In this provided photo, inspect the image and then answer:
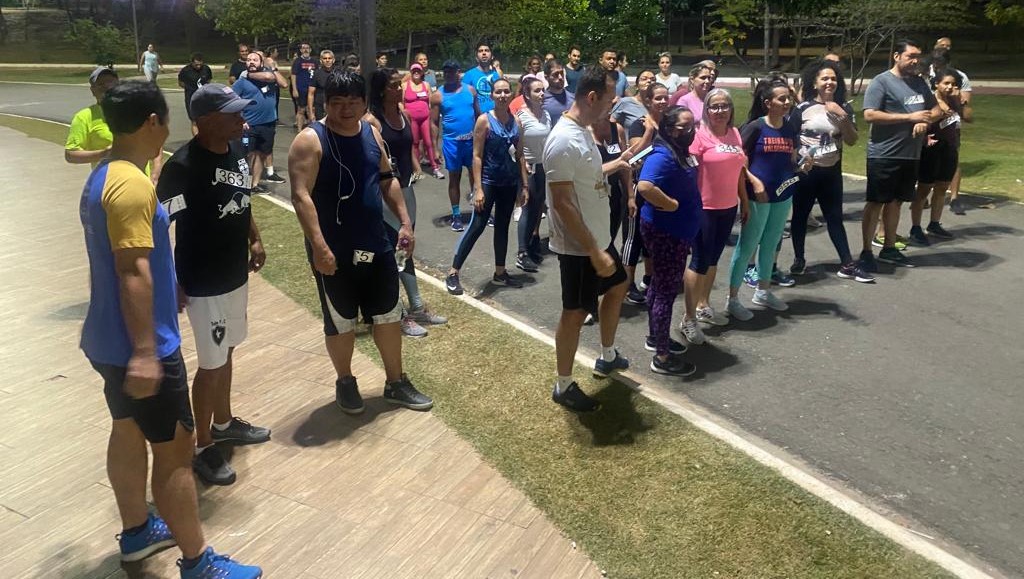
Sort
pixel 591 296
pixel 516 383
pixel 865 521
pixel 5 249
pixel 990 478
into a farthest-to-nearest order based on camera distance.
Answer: pixel 5 249
pixel 516 383
pixel 591 296
pixel 990 478
pixel 865 521

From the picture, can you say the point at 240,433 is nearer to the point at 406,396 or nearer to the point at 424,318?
the point at 406,396

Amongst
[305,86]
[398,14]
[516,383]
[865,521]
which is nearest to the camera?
[865,521]

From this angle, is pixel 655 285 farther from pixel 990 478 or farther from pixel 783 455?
pixel 990 478

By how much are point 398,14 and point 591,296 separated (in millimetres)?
24982

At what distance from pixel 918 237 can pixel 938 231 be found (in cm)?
44

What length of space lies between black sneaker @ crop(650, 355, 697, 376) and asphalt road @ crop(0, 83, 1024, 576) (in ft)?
0.18

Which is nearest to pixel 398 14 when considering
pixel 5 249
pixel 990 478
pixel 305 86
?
pixel 305 86

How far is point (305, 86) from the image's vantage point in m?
15.3

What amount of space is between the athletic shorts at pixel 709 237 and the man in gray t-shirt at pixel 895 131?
7.32ft

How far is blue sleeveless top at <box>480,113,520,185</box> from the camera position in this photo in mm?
6906

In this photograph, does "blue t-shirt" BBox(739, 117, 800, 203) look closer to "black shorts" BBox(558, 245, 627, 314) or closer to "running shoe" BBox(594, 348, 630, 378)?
"running shoe" BBox(594, 348, 630, 378)

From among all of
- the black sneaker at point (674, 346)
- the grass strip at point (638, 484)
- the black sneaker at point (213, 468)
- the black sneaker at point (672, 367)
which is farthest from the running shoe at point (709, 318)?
the black sneaker at point (213, 468)

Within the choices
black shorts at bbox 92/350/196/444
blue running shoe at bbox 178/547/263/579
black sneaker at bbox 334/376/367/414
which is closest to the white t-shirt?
black sneaker at bbox 334/376/367/414

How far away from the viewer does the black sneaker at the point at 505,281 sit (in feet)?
23.4
